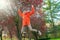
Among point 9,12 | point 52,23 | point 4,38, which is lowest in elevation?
point 4,38

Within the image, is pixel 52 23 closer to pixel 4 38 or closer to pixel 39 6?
pixel 39 6

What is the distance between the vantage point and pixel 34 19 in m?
6.11

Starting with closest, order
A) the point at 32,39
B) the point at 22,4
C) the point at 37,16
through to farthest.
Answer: the point at 22,4 < the point at 37,16 < the point at 32,39

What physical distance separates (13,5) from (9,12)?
245mm

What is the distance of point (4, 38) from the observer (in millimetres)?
7109

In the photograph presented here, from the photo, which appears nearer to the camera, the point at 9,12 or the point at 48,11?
the point at 9,12

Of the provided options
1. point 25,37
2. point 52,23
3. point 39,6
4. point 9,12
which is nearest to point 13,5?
point 9,12

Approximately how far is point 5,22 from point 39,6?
1.12 metres

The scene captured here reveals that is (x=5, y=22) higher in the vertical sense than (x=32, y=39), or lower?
higher

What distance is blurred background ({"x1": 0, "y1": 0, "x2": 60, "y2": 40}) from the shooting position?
5.80 meters

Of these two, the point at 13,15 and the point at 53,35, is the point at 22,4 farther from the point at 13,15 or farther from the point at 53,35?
the point at 53,35

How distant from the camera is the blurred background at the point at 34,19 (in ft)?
19.0

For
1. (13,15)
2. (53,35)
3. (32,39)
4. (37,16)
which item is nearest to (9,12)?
(13,15)

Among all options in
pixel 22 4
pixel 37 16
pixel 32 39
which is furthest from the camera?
pixel 32 39
